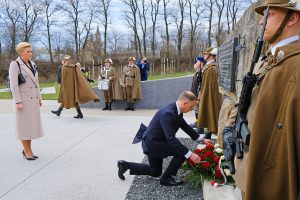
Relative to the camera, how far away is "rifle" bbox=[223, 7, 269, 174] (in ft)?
6.30

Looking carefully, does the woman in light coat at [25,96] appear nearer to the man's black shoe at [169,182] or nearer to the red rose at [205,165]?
the man's black shoe at [169,182]

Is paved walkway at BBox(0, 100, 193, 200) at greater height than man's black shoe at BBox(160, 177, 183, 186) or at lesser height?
lesser

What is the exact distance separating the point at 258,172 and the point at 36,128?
4.17 m

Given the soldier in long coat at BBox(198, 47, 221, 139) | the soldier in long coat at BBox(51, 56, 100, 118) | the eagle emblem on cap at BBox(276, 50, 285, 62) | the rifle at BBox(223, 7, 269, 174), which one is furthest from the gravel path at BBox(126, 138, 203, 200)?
the soldier in long coat at BBox(51, 56, 100, 118)

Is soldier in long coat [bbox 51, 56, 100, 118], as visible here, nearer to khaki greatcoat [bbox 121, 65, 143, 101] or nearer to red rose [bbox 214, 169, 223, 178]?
khaki greatcoat [bbox 121, 65, 143, 101]

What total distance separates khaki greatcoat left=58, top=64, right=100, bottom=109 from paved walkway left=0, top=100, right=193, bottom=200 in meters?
0.75

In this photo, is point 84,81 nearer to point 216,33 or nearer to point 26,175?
point 26,175

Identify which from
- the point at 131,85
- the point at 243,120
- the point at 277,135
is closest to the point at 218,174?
the point at 243,120

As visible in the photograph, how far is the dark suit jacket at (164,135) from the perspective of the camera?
3.89 metres

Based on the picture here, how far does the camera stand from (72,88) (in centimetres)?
930

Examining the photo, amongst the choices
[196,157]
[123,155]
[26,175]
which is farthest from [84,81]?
[196,157]

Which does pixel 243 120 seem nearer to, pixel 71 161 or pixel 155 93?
pixel 71 161

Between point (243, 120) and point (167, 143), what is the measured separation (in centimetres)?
212

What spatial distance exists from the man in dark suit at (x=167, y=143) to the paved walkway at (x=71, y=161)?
36 cm
